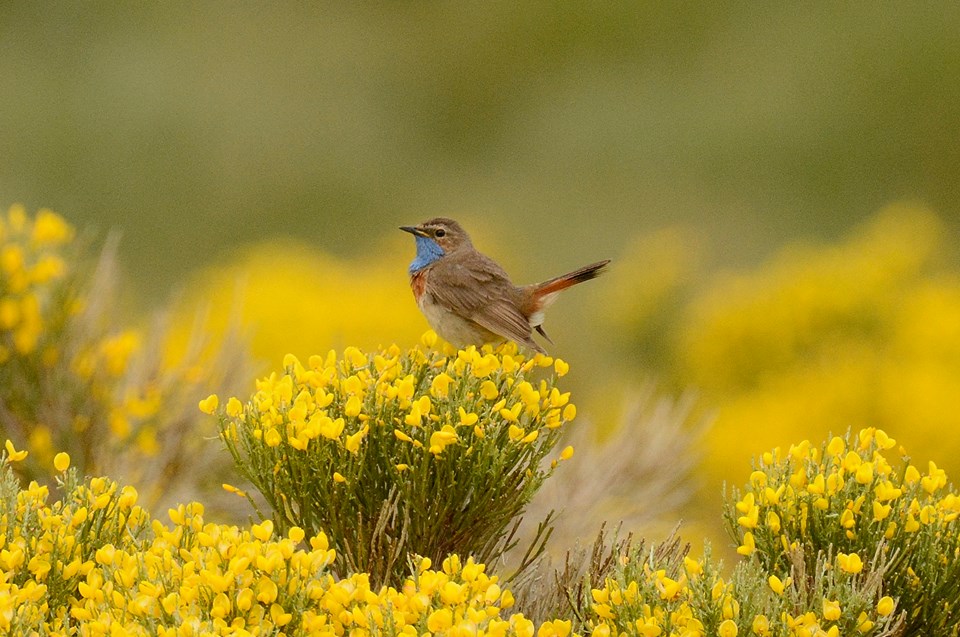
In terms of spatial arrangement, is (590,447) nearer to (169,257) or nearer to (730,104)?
(169,257)

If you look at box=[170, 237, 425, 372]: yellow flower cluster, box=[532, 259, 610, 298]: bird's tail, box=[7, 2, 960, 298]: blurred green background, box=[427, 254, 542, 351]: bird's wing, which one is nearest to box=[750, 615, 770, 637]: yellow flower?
box=[427, 254, 542, 351]: bird's wing

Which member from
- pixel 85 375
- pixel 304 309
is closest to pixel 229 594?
pixel 85 375

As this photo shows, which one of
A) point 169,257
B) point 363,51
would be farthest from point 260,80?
point 169,257

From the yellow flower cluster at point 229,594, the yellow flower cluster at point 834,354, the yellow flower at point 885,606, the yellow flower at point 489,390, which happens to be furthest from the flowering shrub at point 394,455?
the yellow flower cluster at point 834,354

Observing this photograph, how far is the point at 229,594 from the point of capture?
2947mm

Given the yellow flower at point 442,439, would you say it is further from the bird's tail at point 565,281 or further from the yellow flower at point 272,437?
the bird's tail at point 565,281

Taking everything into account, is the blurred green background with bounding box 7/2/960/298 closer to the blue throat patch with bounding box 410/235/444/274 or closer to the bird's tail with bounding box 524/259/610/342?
the blue throat patch with bounding box 410/235/444/274

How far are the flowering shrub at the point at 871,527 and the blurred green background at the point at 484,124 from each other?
1345 cm

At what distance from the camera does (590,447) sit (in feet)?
17.7

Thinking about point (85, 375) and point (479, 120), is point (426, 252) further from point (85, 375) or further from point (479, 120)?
point (479, 120)

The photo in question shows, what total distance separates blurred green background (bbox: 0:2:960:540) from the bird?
11145mm

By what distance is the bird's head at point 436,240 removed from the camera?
623 cm

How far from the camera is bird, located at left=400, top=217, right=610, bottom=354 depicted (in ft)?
17.7

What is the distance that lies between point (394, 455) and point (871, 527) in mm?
1214
